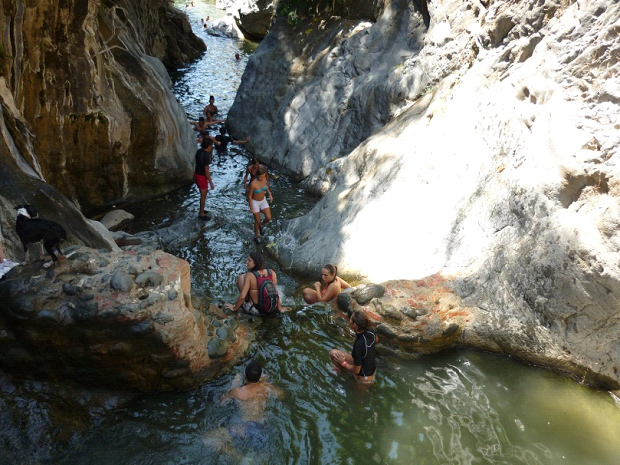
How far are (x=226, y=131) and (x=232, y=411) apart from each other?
1248cm

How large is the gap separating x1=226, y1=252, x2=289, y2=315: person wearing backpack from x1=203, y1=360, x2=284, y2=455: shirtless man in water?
1.40 metres

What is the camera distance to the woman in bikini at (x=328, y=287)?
779 centimetres

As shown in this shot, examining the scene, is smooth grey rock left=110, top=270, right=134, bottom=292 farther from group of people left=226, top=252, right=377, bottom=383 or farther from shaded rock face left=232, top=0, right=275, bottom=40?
shaded rock face left=232, top=0, right=275, bottom=40

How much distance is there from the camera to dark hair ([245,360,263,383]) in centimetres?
601

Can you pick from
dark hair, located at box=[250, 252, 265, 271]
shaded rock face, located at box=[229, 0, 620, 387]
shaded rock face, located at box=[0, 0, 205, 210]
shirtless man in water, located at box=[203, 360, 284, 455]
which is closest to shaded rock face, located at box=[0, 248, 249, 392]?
shirtless man in water, located at box=[203, 360, 284, 455]

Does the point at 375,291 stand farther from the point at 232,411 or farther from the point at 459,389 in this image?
the point at 232,411

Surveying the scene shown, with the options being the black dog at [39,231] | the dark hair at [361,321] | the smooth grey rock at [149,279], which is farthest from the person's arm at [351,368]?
the black dog at [39,231]

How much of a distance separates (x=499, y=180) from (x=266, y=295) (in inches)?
145

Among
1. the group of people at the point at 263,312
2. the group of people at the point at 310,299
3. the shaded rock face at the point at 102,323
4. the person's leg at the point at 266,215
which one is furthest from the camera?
the person's leg at the point at 266,215

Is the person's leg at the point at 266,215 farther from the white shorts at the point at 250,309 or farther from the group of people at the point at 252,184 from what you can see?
the white shorts at the point at 250,309

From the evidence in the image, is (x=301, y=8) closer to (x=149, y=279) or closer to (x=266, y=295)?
(x=266, y=295)

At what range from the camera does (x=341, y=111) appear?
13234mm

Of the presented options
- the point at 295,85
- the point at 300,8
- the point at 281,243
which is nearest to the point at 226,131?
the point at 295,85

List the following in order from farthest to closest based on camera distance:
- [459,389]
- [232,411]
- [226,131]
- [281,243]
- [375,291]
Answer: [226,131] → [281,243] → [375,291] → [459,389] → [232,411]
